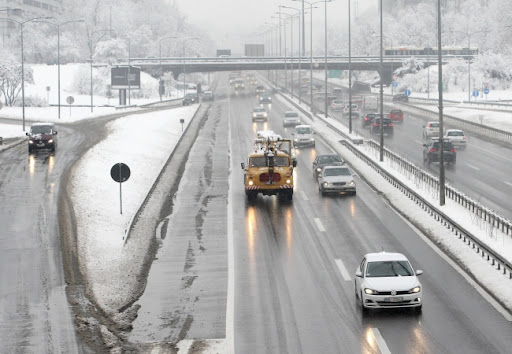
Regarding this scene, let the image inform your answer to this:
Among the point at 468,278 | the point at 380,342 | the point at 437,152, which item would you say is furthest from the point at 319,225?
the point at 437,152

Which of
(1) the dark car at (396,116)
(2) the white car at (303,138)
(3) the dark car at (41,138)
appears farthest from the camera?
(1) the dark car at (396,116)

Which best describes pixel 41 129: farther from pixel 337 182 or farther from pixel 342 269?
pixel 342 269

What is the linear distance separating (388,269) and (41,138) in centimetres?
3994

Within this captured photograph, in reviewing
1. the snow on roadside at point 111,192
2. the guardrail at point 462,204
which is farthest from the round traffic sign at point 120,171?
the guardrail at point 462,204

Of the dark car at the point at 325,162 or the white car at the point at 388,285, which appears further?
the dark car at the point at 325,162

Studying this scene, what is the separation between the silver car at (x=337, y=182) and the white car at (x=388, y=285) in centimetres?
1900

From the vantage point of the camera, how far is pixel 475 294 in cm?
2366

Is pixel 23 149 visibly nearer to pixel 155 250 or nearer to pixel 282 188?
pixel 282 188

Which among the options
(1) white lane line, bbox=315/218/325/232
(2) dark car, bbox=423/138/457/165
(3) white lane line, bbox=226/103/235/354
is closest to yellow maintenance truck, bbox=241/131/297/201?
(3) white lane line, bbox=226/103/235/354

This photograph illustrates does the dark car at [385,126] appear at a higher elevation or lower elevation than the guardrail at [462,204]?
higher

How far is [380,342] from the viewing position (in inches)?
765

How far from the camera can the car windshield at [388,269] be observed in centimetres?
2208

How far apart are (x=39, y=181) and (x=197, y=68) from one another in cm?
12172

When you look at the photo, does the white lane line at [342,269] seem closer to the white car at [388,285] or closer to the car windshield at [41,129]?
the white car at [388,285]
